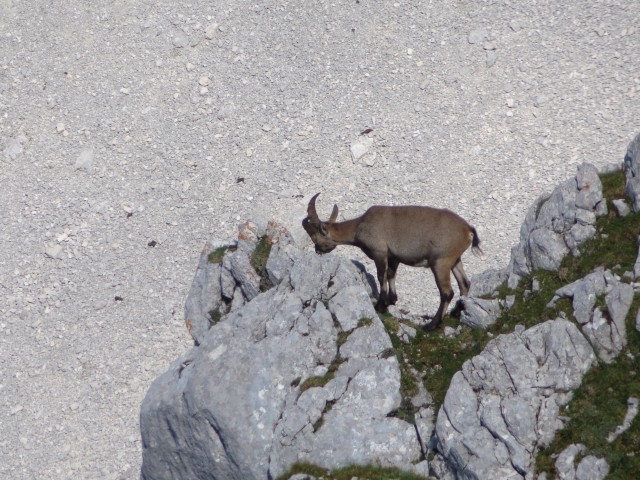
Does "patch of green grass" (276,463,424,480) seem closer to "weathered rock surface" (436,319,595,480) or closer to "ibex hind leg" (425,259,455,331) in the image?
"weathered rock surface" (436,319,595,480)

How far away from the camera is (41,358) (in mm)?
21844

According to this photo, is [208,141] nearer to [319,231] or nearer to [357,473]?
[319,231]

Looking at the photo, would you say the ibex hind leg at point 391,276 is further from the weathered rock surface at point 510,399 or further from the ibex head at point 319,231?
the weathered rock surface at point 510,399

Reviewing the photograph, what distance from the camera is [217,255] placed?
18516 mm

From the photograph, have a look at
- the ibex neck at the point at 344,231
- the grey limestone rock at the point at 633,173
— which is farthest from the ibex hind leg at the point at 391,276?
the grey limestone rock at the point at 633,173

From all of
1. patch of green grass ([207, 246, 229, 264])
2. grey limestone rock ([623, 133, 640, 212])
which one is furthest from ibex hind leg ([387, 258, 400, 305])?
grey limestone rock ([623, 133, 640, 212])

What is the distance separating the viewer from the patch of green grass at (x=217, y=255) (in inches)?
724

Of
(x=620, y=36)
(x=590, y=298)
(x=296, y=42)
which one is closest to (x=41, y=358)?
(x=296, y=42)

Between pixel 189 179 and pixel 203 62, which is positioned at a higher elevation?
pixel 203 62

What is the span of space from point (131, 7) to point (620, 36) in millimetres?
17352

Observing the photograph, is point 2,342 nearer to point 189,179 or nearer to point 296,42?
point 189,179

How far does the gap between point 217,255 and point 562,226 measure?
7.90 meters

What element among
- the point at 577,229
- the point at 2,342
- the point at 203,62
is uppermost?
the point at 577,229

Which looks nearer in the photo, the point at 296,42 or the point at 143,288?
the point at 143,288
